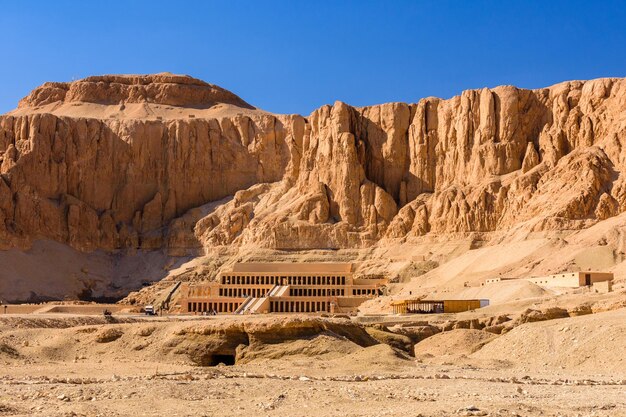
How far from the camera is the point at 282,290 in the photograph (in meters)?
105

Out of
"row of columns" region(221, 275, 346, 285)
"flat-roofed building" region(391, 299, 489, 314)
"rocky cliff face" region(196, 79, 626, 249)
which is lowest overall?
"flat-roofed building" region(391, 299, 489, 314)

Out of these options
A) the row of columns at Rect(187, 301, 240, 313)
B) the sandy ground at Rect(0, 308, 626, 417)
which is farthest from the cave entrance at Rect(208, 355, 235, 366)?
the row of columns at Rect(187, 301, 240, 313)

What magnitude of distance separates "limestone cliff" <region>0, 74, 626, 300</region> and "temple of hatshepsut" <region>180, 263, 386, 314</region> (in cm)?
833

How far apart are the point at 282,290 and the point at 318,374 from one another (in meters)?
68.9

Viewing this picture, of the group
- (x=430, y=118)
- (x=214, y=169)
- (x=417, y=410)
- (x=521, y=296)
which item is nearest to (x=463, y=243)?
(x=430, y=118)

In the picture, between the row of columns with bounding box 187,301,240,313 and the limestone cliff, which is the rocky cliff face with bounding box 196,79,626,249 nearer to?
the limestone cliff

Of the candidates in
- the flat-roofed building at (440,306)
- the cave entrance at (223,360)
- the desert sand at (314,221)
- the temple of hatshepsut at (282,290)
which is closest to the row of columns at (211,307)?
the temple of hatshepsut at (282,290)

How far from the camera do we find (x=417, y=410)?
84.7 feet

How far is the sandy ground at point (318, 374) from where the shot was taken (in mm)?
26953

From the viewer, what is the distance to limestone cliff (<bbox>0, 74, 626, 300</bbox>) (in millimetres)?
112375

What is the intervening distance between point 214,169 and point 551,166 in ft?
159

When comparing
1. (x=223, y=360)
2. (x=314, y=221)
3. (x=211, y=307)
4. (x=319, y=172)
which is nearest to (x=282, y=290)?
(x=211, y=307)

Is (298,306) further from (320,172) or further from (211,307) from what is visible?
(320,172)

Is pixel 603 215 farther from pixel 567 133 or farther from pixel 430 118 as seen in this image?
pixel 430 118
